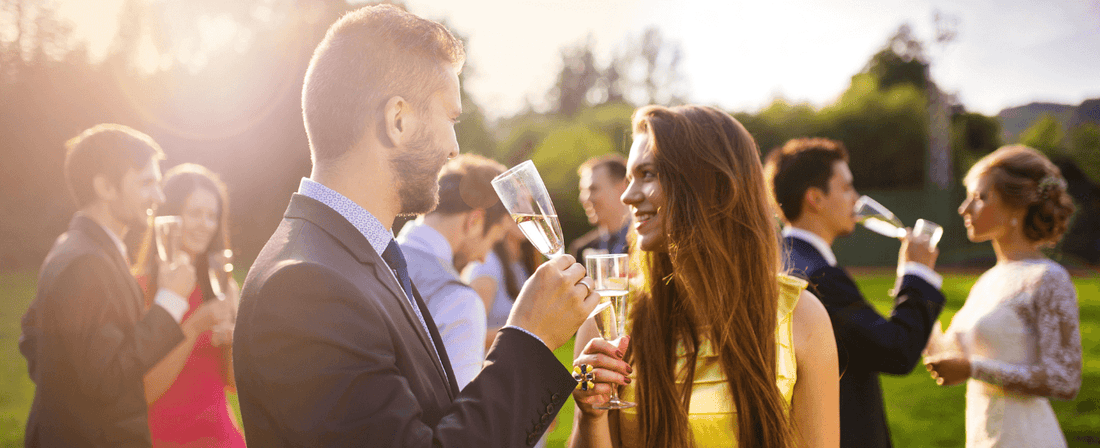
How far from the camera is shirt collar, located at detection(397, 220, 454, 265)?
3724 millimetres

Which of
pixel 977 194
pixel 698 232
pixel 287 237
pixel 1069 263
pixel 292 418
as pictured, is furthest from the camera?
pixel 1069 263

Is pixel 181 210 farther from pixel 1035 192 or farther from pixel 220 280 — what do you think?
pixel 1035 192

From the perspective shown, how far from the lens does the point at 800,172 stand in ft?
13.3

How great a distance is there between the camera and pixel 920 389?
9.25 meters

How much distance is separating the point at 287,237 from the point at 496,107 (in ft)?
148

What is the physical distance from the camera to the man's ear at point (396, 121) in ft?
5.68

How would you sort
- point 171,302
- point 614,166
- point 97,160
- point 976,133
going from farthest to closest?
point 976,133, point 614,166, point 97,160, point 171,302

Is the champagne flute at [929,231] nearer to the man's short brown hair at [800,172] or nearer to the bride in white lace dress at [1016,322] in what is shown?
the bride in white lace dress at [1016,322]

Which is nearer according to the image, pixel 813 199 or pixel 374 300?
pixel 374 300

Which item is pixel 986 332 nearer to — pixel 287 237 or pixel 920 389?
pixel 287 237

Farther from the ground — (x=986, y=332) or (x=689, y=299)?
(x=689, y=299)

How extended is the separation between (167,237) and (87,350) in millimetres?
789

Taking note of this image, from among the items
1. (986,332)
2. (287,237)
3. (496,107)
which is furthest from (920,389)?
(496,107)

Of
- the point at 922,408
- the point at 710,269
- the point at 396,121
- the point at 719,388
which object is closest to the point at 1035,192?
the point at 710,269
